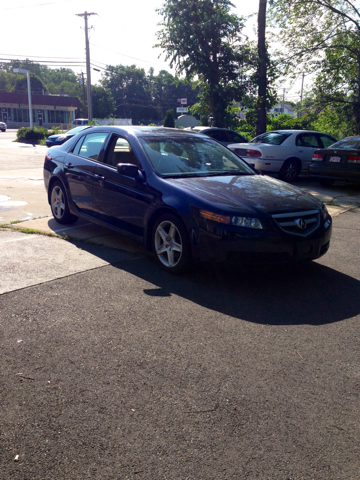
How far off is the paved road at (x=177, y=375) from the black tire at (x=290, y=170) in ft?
30.0

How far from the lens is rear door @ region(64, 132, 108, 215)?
256 inches

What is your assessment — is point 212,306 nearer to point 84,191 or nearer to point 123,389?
point 123,389

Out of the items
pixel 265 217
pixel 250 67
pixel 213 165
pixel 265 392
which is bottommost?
pixel 265 392

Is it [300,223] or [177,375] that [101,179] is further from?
[177,375]

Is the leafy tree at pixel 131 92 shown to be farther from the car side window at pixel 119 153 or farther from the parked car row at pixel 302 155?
the car side window at pixel 119 153

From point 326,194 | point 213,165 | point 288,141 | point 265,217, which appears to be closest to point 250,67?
point 288,141

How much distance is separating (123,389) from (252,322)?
1453 millimetres

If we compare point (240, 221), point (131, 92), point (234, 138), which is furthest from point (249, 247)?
point (131, 92)

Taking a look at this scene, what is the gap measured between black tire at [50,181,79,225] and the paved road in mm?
2005

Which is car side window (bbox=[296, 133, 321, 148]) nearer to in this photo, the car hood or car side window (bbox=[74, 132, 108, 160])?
car side window (bbox=[74, 132, 108, 160])

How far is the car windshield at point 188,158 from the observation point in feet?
18.8

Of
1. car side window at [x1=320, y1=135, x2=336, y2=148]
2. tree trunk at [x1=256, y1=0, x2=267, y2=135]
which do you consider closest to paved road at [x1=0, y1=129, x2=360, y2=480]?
car side window at [x1=320, y1=135, x2=336, y2=148]

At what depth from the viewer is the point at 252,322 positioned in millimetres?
4008

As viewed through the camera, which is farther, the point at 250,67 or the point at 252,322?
the point at 250,67
